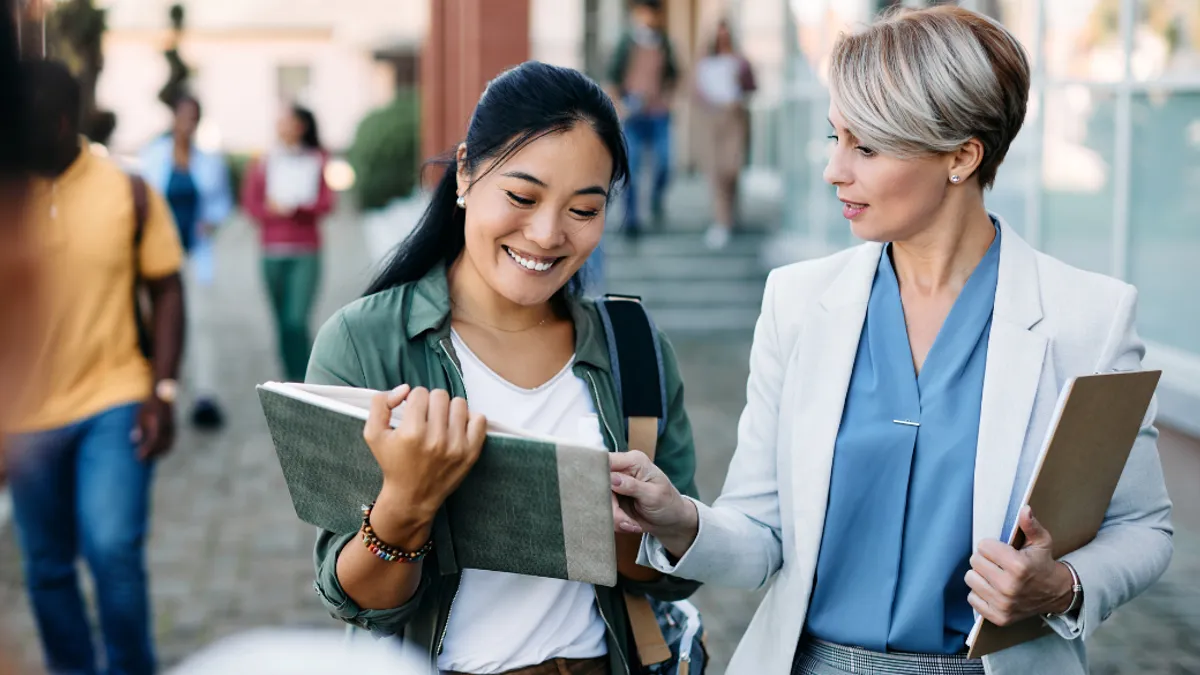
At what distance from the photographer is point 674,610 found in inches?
101

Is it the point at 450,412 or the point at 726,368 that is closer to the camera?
the point at 450,412

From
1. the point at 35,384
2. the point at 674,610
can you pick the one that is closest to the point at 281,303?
the point at 674,610

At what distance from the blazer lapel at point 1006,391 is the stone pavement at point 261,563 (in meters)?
1.75

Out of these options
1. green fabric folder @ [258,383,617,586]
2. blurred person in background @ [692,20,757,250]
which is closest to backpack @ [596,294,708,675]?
green fabric folder @ [258,383,617,586]

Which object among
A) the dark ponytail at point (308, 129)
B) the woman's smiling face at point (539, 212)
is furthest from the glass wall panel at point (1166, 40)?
the dark ponytail at point (308, 129)

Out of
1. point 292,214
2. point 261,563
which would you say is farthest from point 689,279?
point 261,563

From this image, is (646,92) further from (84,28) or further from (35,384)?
(35,384)

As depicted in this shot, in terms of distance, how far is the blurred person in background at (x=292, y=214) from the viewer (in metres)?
9.15

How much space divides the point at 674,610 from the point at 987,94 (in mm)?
1109

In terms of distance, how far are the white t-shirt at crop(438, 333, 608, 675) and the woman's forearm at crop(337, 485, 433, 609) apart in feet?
0.52

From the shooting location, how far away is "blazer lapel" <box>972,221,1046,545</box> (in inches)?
86.4

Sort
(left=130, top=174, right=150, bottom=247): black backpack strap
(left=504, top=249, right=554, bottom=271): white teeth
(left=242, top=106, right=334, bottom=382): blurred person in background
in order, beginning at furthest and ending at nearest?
(left=242, top=106, right=334, bottom=382): blurred person in background < (left=130, top=174, right=150, bottom=247): black backpack strap < (left=504, top=249, right=554, bottom=271): white teeth

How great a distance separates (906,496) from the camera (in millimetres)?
2248

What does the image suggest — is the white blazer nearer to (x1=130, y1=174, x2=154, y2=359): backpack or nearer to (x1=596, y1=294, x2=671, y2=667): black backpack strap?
(x1=596, y1=294, x2=671, y2=667): black backpack strap
